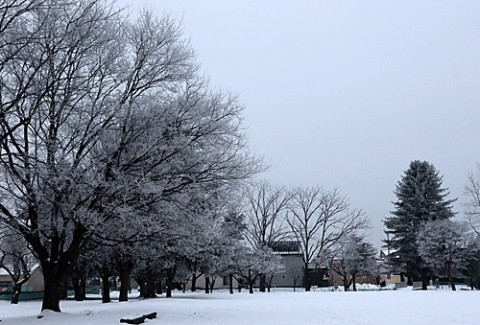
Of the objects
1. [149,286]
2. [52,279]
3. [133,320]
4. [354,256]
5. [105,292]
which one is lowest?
[105,292]

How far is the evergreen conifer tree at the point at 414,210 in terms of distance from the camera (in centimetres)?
5597

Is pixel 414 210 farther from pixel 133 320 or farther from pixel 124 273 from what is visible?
pixel 133 320

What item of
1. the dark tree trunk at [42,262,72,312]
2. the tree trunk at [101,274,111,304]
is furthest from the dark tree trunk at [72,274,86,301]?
the dark tree trunk at [42,262,72,312]

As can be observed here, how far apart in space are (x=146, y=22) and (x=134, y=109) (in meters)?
3.53

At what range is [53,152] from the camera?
16.1 metres

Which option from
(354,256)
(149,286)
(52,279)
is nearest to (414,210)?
(354,256)

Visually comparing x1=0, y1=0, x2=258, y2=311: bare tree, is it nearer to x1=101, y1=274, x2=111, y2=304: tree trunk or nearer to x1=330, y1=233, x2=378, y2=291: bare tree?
x1=101, y1=274, x2=111, y2=304: tree trunk

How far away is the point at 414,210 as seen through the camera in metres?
57.6

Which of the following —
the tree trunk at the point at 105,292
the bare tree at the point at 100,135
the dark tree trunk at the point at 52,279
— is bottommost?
the tree trunk at the point at 105,292

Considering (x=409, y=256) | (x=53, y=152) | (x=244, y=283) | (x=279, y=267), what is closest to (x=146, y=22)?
(x=53, y=152)

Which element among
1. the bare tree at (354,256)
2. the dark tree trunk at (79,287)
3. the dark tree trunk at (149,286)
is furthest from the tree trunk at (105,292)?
the bare tree at (354,256)

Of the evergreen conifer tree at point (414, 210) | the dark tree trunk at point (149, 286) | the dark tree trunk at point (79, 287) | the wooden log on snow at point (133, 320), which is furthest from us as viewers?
the evergreen conifer tree at point (414, 210)

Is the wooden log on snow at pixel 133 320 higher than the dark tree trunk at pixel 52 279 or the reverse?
the reverse

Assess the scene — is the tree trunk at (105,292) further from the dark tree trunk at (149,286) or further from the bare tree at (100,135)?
the bare tree at (100,135)
